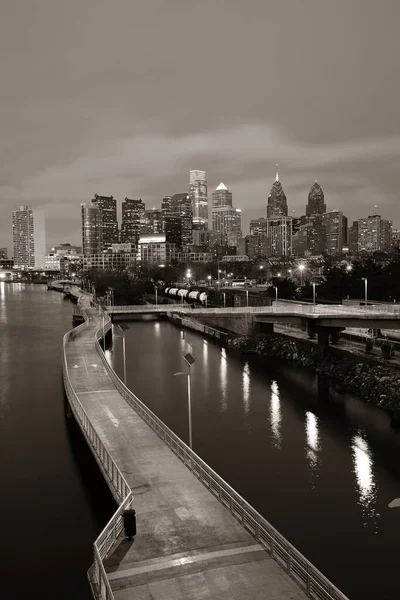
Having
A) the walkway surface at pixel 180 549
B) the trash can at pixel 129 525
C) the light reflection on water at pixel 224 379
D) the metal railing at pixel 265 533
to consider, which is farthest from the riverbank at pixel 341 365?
the trash can at pixel 129 525

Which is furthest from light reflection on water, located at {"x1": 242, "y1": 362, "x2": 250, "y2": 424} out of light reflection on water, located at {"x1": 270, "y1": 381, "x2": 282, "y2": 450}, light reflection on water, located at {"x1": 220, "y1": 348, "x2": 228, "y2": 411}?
light reflection on water, located at {"x1": 270, "y1": 381, "x2": 282, "y2": 450}

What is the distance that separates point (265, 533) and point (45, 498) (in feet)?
37.2

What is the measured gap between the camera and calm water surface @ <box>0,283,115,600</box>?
16578 millimetres

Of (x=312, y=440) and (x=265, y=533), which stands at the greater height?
(x=265, y=533)

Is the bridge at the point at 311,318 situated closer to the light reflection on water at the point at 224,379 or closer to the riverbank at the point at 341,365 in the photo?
the riverbank at the point at 341,365

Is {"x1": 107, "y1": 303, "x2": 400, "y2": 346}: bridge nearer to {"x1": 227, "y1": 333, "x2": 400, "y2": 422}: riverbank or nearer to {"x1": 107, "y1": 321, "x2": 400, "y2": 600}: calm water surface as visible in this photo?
{"x1": 227, "y1": 333, "x2": 400, "y2": 422}: riverbank

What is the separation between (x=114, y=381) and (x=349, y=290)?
43.5 metres

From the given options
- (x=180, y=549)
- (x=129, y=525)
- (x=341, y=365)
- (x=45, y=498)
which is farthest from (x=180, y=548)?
(x=341, y=365)

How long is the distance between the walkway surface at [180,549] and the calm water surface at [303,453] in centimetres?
409

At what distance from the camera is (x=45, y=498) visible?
70.6ft

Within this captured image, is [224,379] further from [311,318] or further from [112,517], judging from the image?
[112,517]

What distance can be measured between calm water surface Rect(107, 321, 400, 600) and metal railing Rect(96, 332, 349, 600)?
3507 mm

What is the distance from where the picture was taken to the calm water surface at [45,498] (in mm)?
16578

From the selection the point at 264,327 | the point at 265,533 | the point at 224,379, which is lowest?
the point at 224,379
